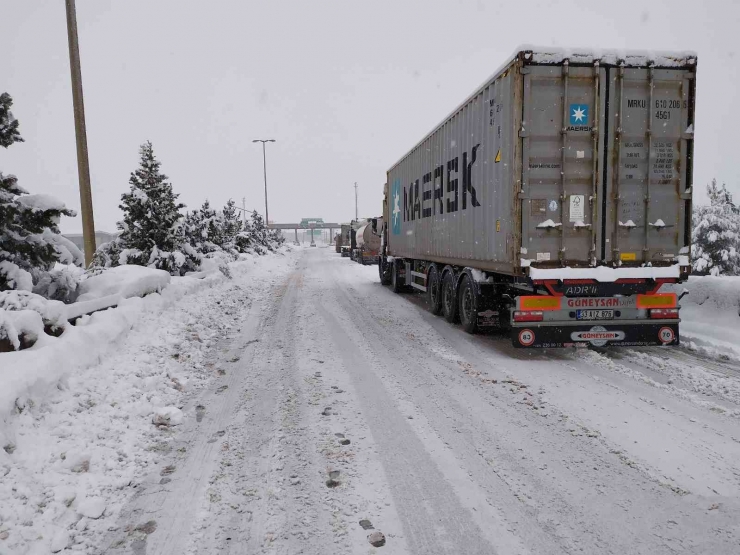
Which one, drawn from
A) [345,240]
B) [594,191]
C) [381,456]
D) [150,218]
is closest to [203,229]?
[150,218]

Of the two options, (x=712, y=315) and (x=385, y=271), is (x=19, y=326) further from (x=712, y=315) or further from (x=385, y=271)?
(x=385, y=271)

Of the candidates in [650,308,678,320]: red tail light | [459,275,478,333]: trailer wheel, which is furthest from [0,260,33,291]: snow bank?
[650,308,678,320]: red tail light

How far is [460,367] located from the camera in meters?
6.28

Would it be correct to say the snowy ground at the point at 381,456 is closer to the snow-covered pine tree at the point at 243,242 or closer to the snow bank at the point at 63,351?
the snow bank at the point at 63,351

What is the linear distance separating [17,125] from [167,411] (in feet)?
13.9

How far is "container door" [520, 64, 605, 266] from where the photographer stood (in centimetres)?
633

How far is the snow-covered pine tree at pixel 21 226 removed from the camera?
561 cm

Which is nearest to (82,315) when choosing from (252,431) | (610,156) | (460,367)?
(252,431)

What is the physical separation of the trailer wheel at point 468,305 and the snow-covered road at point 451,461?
1530 millimetres

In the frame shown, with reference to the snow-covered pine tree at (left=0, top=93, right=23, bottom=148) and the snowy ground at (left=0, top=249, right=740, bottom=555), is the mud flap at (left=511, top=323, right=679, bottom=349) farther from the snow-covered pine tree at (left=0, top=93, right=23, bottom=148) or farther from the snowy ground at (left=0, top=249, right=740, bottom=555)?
the snow-covered pine tree at (left=0, top=93, right=23, bottom=148)

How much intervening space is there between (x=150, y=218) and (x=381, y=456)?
35.1ft

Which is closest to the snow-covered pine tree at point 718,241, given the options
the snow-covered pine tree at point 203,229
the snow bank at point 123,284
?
the snow-covered pine tree at point 203,229

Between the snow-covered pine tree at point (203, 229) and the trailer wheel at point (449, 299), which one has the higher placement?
the snow-covered pine tree at point (203, 229)

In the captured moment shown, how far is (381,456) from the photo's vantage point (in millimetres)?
Result: 3742
